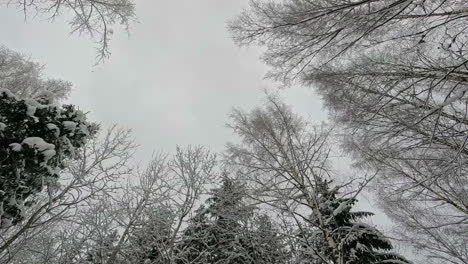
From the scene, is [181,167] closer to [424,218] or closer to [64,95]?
[64,95]

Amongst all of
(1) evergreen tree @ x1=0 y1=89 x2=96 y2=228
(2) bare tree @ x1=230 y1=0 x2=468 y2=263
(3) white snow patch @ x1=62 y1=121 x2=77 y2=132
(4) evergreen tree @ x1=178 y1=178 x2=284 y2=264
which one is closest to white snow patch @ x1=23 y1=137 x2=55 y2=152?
(1) evergreen tree @ x1=0 y1=89 x2=96 y2=228

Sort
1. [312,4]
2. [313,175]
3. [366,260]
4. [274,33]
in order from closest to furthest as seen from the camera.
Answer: [312,4] < [274,33] < [313,175] < [366,260]

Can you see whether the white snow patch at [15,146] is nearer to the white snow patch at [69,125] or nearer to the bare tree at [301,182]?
the white snow patch at [69,125]

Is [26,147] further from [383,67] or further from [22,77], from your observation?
[22,77]

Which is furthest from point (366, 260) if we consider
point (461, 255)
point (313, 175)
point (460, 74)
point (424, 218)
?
point (460, 74)

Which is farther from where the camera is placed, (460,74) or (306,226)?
(306,226)

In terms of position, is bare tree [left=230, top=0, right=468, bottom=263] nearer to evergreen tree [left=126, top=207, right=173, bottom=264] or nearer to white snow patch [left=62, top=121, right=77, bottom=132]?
white snow patch [left=62, top=121, right=77, bottom=132]

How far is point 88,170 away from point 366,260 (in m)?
7.27

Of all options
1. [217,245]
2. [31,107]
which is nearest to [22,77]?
[31,107]

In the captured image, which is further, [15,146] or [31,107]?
[31,107]

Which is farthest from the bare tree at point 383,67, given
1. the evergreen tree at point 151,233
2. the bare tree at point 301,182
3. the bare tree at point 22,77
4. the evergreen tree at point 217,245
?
the bare tree at point 22,77

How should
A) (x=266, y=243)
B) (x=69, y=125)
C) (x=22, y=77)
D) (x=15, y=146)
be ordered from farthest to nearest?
(x=22, y=77) < (x=266, y=243) < (x=69, y=125) < (x=15, y=146)

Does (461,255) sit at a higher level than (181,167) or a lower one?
lower

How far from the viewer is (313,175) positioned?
18.3ft
